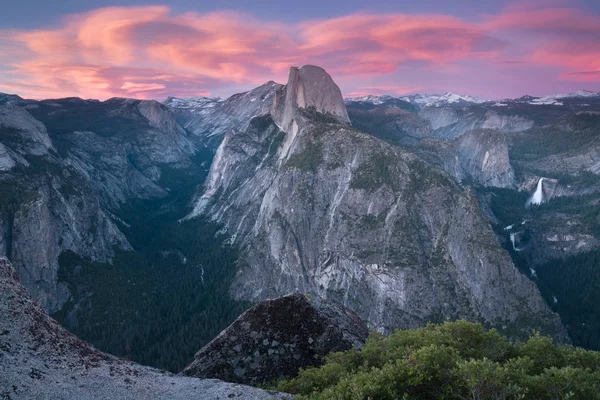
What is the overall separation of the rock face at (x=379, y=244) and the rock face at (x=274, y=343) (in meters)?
112

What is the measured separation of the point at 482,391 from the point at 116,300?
152 meters

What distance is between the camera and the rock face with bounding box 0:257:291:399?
17.2 metres

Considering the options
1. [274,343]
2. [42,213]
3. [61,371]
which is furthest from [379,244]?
[61,371]

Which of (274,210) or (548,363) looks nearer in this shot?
(548,363)

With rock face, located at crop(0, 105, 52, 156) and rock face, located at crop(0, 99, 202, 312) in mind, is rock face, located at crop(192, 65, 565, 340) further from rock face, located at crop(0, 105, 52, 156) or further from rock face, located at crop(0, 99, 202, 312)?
rock face, located at crop(0, 105, 52, 156)

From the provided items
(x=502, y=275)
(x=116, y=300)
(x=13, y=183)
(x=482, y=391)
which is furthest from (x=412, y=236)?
(x=13, y=183)

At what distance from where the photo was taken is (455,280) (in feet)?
431

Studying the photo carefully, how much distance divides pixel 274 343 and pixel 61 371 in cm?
1271

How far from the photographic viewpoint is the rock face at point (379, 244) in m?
127

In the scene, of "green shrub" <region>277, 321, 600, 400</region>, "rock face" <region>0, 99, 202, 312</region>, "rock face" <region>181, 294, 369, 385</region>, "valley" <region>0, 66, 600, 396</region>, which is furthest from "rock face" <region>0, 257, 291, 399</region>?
"rock face" <region>0, 99, 202, 312</region>

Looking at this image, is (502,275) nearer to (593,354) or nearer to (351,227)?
(351,227)

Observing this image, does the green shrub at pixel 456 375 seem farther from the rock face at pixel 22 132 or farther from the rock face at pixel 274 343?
the rock face at pixel 22 132

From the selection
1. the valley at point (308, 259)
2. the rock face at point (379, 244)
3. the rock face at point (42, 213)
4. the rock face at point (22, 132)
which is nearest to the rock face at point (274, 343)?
the valley at point (308, 259)

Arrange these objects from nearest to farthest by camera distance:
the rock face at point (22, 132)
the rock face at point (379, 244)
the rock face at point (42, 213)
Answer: the rock face at point (379, 244), the rock face at point (42, 213), the rock face at point (22, 132)
